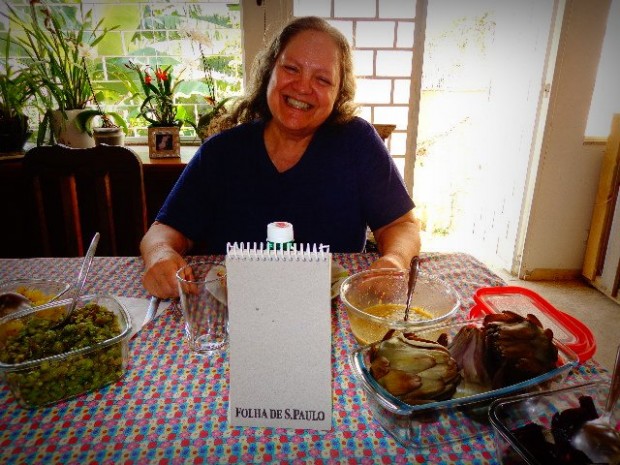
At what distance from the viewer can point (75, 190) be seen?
4.63ft

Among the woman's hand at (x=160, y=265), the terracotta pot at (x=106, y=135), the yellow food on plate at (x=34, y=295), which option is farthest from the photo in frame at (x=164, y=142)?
the yellow food on plate at (x=34, y=295)

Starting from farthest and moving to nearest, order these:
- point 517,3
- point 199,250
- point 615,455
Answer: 1. point 517,3
2. point 199,250
3. point 615,455

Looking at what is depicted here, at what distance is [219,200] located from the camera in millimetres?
1430

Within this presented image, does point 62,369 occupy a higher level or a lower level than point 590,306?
higher

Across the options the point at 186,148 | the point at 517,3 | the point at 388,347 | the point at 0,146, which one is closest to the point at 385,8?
the point at 517,3

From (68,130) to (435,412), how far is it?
7.65 feet

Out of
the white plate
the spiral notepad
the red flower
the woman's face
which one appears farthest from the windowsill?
the spiral notepad

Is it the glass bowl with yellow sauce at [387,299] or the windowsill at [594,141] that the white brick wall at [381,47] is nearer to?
the windowsill at [594,141]

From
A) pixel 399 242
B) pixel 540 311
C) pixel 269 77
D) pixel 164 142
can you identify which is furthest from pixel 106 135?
pixel 540 311

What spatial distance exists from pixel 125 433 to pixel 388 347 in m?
0.38

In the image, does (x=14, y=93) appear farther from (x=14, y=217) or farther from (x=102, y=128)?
(x=14, y=217)

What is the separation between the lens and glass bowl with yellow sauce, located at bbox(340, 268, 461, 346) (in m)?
0.73

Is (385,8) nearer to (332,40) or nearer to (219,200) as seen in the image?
(332,40)

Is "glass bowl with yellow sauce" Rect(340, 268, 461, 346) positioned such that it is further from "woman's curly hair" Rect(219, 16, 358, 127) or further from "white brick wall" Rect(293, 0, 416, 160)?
"white brick wall" Rect(293, 0, 416, 160)
